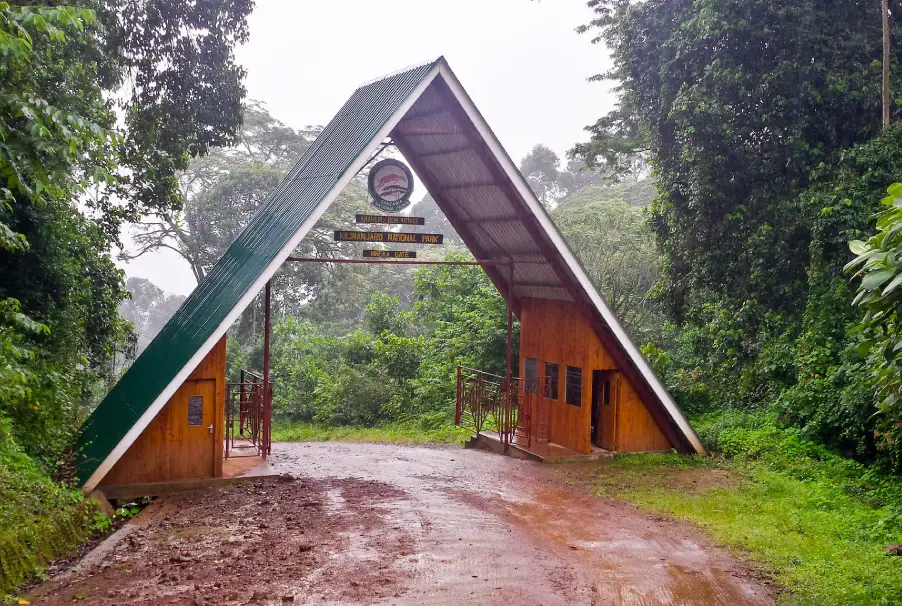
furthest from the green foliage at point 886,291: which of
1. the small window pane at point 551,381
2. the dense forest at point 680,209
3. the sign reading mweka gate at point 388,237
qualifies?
the small window pane at point 551,381

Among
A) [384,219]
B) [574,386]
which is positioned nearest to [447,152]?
[384,219]

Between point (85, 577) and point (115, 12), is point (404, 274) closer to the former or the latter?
point (115, 12)

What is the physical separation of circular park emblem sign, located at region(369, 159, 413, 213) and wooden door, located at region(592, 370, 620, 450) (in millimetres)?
4553

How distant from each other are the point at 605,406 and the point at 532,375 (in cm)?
187

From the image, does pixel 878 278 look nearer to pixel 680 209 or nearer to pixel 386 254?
pixel 386 254

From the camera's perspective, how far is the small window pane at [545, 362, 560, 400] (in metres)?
14.1

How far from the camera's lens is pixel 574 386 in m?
13.5

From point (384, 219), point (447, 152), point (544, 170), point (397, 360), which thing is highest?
point (544, 170)

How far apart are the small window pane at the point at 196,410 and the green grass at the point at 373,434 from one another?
7.41 meters

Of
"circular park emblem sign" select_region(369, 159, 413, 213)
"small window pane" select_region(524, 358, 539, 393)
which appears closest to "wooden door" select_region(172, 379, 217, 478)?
"circular park emblem sign" select_region(369, 159, 413, 213)

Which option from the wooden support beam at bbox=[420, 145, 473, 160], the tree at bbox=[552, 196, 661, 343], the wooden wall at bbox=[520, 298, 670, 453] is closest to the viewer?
the wooden support beam at bbox=[420, 145, 473, 160]

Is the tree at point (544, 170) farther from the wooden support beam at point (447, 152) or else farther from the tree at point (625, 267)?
the wooden support beam at point (447, 152)

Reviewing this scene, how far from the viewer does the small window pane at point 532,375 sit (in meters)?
14.8

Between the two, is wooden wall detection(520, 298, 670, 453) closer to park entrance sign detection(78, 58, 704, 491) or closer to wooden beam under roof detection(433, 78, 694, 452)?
park entrance sign detection(78, 58, 704, 491)
